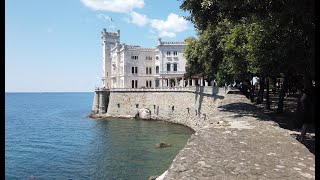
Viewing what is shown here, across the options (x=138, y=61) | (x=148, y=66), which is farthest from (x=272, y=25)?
(x=148, y=66)

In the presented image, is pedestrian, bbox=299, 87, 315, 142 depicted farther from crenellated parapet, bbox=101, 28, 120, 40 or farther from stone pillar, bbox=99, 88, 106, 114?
crenellated parapet, bbox=101, 28, 120, 40

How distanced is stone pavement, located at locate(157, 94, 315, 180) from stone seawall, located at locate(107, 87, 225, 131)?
26.5m

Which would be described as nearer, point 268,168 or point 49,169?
point 268,168

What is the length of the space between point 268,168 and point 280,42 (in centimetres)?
1370

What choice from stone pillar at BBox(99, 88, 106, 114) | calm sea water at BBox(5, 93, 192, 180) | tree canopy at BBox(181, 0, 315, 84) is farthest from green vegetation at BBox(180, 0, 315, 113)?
stone pillar at BBox(99, 88, 106, 114)

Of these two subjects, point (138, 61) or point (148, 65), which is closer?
point (138, 61)

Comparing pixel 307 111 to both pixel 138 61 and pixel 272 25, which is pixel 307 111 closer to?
pixel 272 25

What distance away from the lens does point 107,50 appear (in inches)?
3590

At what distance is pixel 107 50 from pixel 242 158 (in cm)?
8594

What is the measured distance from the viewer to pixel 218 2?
53.0ft

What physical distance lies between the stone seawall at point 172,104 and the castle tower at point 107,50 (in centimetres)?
2008

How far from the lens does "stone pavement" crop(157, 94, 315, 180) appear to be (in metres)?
6.70
